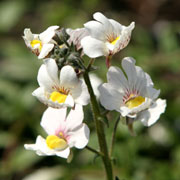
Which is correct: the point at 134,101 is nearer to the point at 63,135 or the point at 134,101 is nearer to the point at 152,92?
the point at 152,92

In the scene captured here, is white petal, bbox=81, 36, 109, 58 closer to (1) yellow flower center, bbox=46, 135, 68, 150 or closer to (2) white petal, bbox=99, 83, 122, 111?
(2) white petal, bbox=99, 83, 122, 111

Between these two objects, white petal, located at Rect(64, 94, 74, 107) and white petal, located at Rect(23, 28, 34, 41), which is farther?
white petal, located at Rect(23, 28, 34, 41)

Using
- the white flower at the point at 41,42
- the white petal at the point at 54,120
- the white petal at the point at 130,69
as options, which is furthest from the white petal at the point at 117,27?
the white petal at the point at 54,120

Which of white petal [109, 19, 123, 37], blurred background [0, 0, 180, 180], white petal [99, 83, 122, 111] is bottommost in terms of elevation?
blurred background [0, 0, 180, 180]

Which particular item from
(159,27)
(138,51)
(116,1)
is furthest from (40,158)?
(116,1)

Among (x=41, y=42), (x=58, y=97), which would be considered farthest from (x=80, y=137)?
(x=41, y=42)

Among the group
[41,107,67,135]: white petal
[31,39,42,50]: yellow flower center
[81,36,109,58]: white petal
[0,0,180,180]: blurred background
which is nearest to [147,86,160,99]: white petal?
[81,36,109,58]: white petal

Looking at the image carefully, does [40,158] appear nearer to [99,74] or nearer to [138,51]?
[99,74]

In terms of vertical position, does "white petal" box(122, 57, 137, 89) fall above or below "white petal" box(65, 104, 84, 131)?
above
